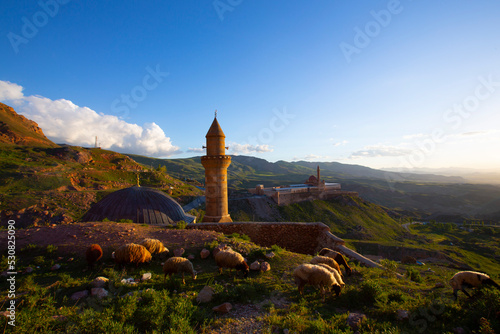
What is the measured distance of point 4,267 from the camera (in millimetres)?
7516

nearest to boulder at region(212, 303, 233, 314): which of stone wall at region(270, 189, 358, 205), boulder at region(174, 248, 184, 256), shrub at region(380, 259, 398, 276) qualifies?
boulder at region(174, 248, 184, 256)

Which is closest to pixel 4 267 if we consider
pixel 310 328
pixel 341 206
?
pixel 310 328

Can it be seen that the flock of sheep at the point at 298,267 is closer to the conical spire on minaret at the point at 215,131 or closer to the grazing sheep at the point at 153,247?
the grazing sheep at the point at 153,247

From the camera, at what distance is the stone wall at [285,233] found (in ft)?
45.2

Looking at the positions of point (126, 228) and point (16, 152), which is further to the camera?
point (16, 152)

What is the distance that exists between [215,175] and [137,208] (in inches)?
235

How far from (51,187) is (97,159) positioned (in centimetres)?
3450

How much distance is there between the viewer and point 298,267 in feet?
22.2

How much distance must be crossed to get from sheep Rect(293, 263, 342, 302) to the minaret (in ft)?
32.1

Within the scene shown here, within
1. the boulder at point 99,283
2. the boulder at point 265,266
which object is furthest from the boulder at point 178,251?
the boulder at point 265,266

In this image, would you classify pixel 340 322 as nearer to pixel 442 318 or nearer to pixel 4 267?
pixel 442 318

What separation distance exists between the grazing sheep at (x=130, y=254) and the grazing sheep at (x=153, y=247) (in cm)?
58

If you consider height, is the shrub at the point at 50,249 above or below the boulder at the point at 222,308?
above

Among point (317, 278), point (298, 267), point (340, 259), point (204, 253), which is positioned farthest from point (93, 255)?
point (340, 259)
